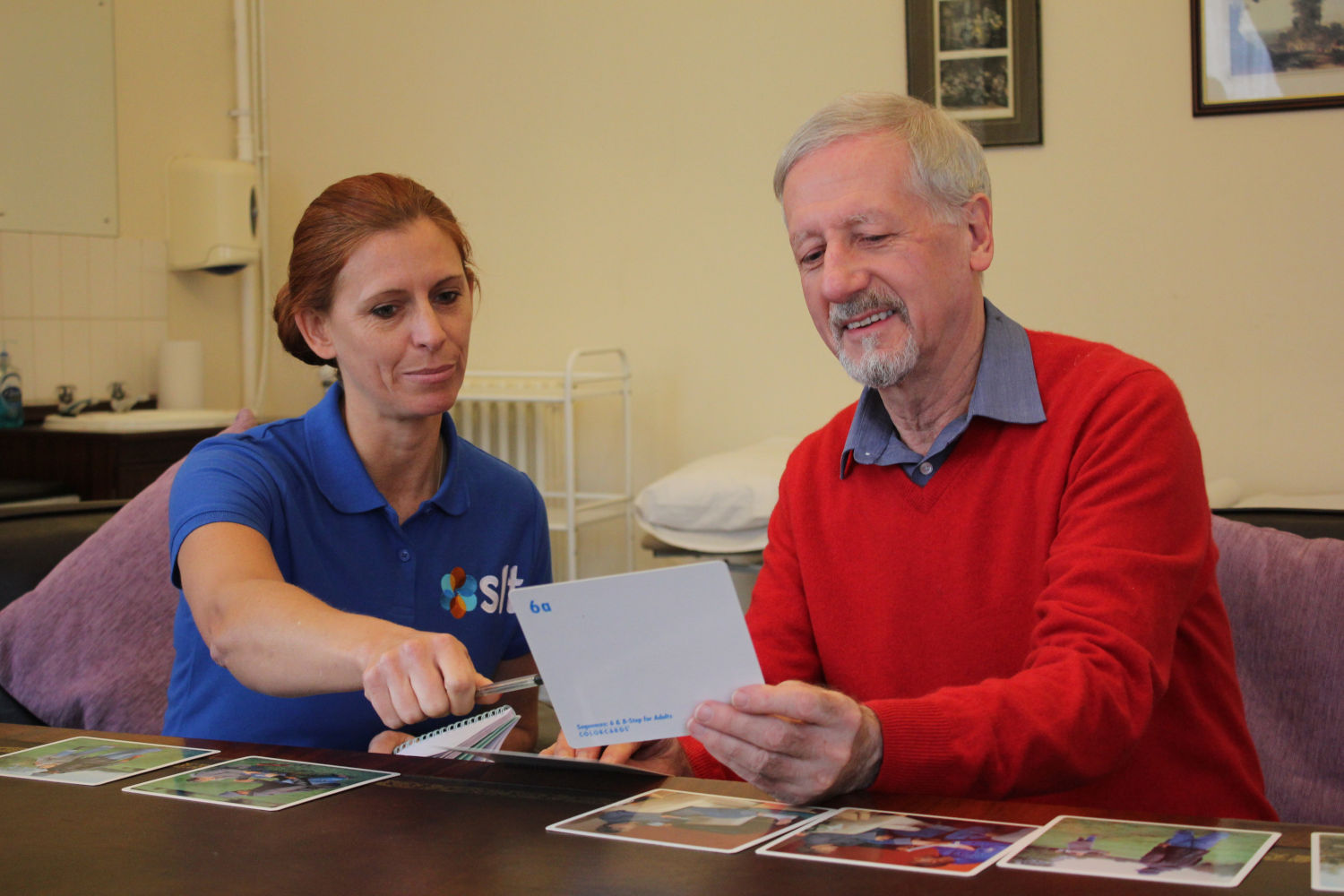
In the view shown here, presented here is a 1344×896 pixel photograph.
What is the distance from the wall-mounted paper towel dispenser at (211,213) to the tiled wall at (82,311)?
137 millimetres

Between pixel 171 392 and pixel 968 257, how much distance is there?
342cm

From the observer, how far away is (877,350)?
4.75 feet

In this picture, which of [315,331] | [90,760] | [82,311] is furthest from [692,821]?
[82,311]

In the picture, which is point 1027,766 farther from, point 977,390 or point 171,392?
point 171,392

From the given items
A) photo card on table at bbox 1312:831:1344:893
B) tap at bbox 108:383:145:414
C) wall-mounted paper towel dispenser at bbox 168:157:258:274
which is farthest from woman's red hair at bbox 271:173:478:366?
wall-mounted paper towel dispenser at bbox 168:157:258:274

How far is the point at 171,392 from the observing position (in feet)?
14.0

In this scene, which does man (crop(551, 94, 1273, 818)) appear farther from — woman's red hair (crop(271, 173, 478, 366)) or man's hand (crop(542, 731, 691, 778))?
woman's red hair (crop(271, 173, 478, 366))

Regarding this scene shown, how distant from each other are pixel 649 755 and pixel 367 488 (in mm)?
533

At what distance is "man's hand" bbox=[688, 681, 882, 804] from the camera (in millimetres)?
966

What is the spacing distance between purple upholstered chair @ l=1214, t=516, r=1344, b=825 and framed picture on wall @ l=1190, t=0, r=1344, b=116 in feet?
6.41

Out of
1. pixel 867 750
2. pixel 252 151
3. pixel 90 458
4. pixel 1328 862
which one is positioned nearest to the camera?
pixel 1328 862

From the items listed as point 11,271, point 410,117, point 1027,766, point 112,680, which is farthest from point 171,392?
point 1027,766

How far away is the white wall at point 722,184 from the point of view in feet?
10.9

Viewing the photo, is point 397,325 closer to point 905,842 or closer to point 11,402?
point 905,842
